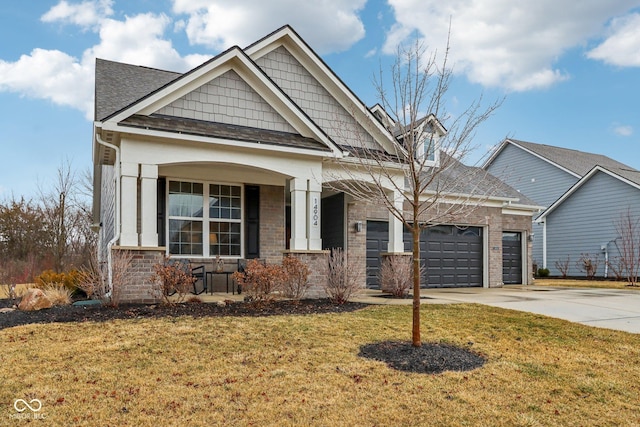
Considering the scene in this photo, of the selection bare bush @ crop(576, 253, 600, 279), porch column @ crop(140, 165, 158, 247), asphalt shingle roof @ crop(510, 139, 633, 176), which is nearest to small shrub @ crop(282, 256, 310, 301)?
porch column @ crop(140, 165, 158, 247)

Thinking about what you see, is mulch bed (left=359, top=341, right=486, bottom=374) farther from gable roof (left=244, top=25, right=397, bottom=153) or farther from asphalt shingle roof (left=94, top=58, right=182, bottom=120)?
asphalt shingle roof (left=94, top=58, right=182, bottom=120)

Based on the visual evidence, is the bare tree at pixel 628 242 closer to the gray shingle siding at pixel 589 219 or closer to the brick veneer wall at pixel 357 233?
the gray shingle siding at pixel 589 219

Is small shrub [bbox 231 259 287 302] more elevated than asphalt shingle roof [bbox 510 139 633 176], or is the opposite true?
asphalt shingle roof [bbox 510 139 633 176]

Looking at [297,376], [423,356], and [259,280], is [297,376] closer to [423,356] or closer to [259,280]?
[423,356]

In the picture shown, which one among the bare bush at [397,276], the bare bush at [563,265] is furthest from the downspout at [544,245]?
the bare bush at [397,276]

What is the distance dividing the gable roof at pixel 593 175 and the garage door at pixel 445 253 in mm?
9897

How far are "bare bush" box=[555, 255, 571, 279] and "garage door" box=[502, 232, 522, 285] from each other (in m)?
7.17

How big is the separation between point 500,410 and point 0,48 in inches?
661

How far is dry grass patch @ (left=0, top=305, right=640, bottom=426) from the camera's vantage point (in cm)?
454

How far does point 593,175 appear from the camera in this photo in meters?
23.7

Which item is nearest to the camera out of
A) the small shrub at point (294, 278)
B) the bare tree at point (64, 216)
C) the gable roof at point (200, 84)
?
the small shrub at point (294, 278)

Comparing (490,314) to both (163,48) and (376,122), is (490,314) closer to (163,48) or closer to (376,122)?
(376,122)

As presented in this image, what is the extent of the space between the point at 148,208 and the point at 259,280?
8.80 feet

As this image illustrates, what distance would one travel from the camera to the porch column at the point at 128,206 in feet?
30.5
